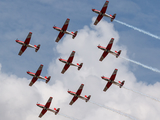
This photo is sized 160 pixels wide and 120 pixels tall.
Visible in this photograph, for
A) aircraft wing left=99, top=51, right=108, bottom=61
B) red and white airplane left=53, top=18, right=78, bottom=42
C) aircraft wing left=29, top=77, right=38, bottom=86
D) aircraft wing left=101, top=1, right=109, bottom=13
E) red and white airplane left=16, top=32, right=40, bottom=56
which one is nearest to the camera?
aircraft wing left=101, top=1, right=109, bottom=13

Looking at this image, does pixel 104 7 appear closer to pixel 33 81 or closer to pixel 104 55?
pixel 104 55

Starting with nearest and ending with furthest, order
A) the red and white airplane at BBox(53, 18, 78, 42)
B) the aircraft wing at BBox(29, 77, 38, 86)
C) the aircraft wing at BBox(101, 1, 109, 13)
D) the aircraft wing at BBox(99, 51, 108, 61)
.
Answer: the aircraft wing at BBox(101, 1, 109, 13) < the red and white airplane at BBox(53, 18, 78, 42) < the aircraft wing at BBox(99, 51, 108, 61) < the aircraft wing at BBox(29, 77, 38, 86)

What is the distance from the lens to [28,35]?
12531 centimetres

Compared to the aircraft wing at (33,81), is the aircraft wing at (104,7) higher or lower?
higher

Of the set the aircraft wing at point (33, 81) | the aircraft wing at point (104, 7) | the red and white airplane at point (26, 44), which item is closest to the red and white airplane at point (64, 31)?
the red and white airplane at point (26, 44)

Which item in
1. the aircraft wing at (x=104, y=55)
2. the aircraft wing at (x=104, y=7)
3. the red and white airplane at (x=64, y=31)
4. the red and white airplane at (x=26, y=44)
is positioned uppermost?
the aircraft wing at (x=104, y=7)

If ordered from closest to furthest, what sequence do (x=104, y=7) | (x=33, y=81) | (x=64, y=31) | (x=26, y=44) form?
(x=104, y=7)
(x=64, y=31)
(x=26, y=44)
(x=33, y=81)

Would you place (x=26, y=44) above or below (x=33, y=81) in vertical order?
above

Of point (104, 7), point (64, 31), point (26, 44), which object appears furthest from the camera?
point (26, 44)

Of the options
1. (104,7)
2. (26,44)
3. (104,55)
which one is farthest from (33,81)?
(104,7)

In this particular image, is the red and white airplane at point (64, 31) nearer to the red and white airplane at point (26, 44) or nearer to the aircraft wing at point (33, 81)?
the red and white airplane at point (26, 44)

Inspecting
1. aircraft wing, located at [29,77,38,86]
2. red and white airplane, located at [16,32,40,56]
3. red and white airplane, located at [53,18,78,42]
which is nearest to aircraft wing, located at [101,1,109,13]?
red and white airplane, located at [53,18,78,42]

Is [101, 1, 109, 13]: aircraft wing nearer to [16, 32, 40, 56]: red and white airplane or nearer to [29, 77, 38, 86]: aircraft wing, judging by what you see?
[16, 32, 40, 56]: red and white airplane

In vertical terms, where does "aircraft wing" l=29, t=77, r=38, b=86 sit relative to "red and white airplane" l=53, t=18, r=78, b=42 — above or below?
below
